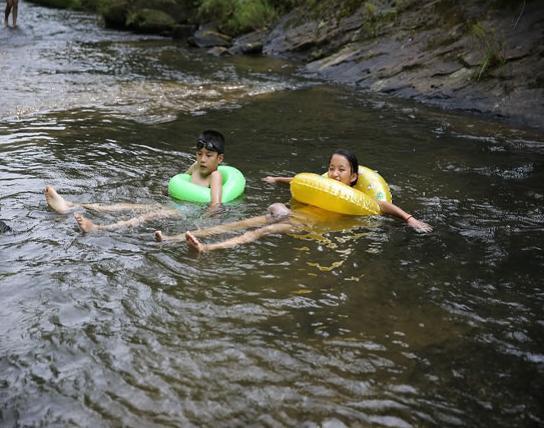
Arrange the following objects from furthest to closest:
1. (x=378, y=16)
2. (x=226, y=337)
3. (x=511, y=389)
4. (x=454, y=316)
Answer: (x=378, y=16) → (x=454, y=316) → (x=226, y=337) → (x=511, y=389)

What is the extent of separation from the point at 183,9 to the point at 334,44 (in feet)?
28.8

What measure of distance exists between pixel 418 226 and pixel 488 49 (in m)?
6.91

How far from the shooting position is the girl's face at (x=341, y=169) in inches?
237

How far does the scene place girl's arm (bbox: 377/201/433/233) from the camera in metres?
5.45

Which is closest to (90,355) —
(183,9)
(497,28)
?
(497,28)

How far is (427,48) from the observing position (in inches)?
482

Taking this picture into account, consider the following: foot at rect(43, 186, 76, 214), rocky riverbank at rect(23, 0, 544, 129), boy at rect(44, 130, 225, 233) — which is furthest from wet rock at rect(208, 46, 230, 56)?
foot at rect(43, 186, 76, 214)

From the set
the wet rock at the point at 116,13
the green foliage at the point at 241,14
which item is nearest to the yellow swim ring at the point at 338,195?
the green foliage at the point at 241,14

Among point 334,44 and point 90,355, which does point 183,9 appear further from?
point 90,355

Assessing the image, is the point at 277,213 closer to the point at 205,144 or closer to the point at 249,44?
the point at 205,144

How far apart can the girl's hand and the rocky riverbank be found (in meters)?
5.02

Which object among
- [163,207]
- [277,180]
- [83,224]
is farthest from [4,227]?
[277,180]

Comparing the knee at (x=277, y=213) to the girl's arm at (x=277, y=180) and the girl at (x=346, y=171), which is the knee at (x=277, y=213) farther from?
the girl's arm at (x=277, y=180)

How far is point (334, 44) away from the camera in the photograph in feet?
49.2
